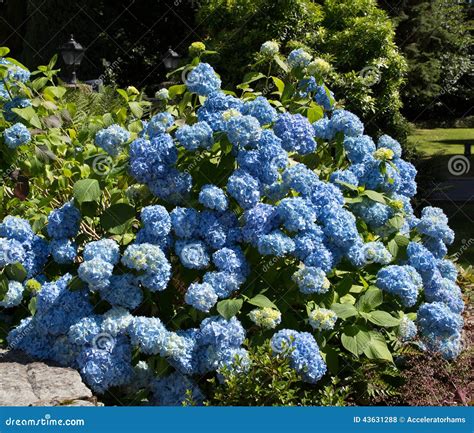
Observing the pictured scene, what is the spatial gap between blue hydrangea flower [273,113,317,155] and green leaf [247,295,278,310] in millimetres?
820

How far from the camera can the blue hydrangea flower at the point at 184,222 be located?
12.2 ft

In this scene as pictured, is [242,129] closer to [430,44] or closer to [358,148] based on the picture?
[358,148]

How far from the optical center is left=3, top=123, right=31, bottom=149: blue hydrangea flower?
13.8 ft

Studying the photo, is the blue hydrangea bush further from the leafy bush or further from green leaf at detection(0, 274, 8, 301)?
the leafy bush

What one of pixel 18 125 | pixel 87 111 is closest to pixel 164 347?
pixel 18 125

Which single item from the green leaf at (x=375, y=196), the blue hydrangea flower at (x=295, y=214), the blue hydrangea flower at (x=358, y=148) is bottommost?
the blue hydrangea flower at (x=295, y=214)

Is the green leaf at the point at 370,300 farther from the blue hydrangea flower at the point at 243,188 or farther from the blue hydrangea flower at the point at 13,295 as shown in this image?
the blue hydrangea flower at the point at 13,295

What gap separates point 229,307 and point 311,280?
38 cm

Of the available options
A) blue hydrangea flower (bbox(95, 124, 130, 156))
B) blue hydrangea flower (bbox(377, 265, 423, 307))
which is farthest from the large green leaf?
blue hydrangea flower (bbox(95, 124, 130, 156))

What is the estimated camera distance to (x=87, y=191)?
3.73 metres

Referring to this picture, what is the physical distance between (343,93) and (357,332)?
15.3 ft

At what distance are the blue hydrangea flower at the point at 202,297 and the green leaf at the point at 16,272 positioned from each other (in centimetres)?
89

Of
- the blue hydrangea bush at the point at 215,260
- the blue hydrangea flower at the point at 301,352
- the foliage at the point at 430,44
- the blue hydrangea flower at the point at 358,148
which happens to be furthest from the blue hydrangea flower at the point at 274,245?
the foliage at the point at 430,44

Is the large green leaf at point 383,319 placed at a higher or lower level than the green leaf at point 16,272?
higher
